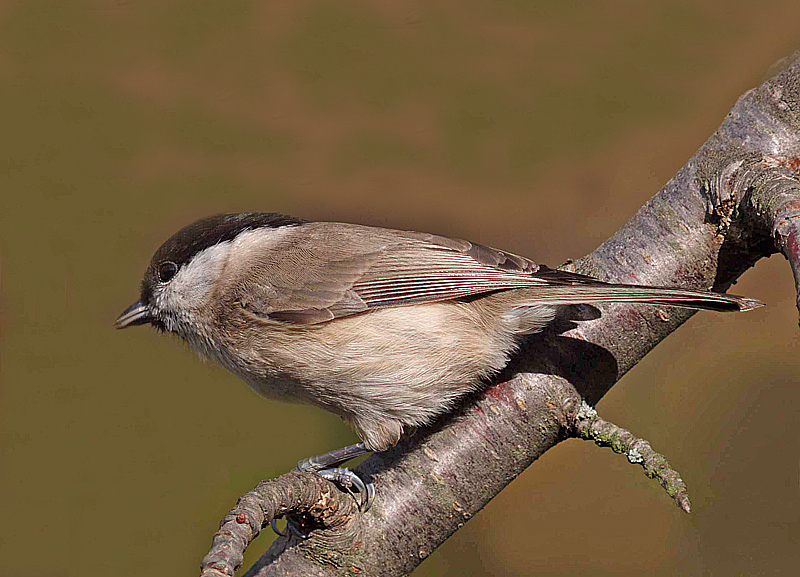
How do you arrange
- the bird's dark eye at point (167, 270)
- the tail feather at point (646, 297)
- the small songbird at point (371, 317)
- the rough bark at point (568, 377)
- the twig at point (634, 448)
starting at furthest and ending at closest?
the bird's dark eye at point (167, 270)
the small songbird at point (371, 317)
the rough bark at point (568, 377)
the tail feather at point (646, 297)
the twig at point (634, 448)

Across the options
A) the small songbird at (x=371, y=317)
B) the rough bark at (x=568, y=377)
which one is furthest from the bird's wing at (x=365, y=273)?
the rough bark at (x=568, y=377)

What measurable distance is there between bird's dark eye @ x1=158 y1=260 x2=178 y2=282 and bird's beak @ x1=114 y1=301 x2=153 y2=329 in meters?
0.15

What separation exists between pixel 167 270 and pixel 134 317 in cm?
23

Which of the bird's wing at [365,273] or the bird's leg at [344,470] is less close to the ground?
the bird's wing at [365,273]

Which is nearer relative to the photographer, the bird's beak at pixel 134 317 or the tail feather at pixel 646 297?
the tail feather at pixel 646 297

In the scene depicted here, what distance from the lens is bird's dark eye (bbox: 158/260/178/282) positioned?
2.59 m

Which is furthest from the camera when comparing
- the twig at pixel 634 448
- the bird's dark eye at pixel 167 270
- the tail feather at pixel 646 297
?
the bird's dark eye at pixel 167 270

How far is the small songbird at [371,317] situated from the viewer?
2205 millimetres

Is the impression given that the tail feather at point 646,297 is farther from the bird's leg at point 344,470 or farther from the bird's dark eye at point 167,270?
the bird's dark eye at point 167,270

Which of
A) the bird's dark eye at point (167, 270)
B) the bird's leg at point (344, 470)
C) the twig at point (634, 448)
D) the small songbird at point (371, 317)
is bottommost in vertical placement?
the bird's leg at point (344, 470)

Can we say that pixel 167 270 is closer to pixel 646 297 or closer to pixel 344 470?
pixel 344 470

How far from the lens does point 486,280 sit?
226 cm

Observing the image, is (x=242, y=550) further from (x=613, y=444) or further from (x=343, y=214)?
(x=343, y=214)

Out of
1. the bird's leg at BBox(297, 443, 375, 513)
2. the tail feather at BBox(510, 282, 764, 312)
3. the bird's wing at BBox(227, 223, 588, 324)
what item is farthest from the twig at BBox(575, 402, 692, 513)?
the bird's leg at BBox(297, 443, 375, 513)
